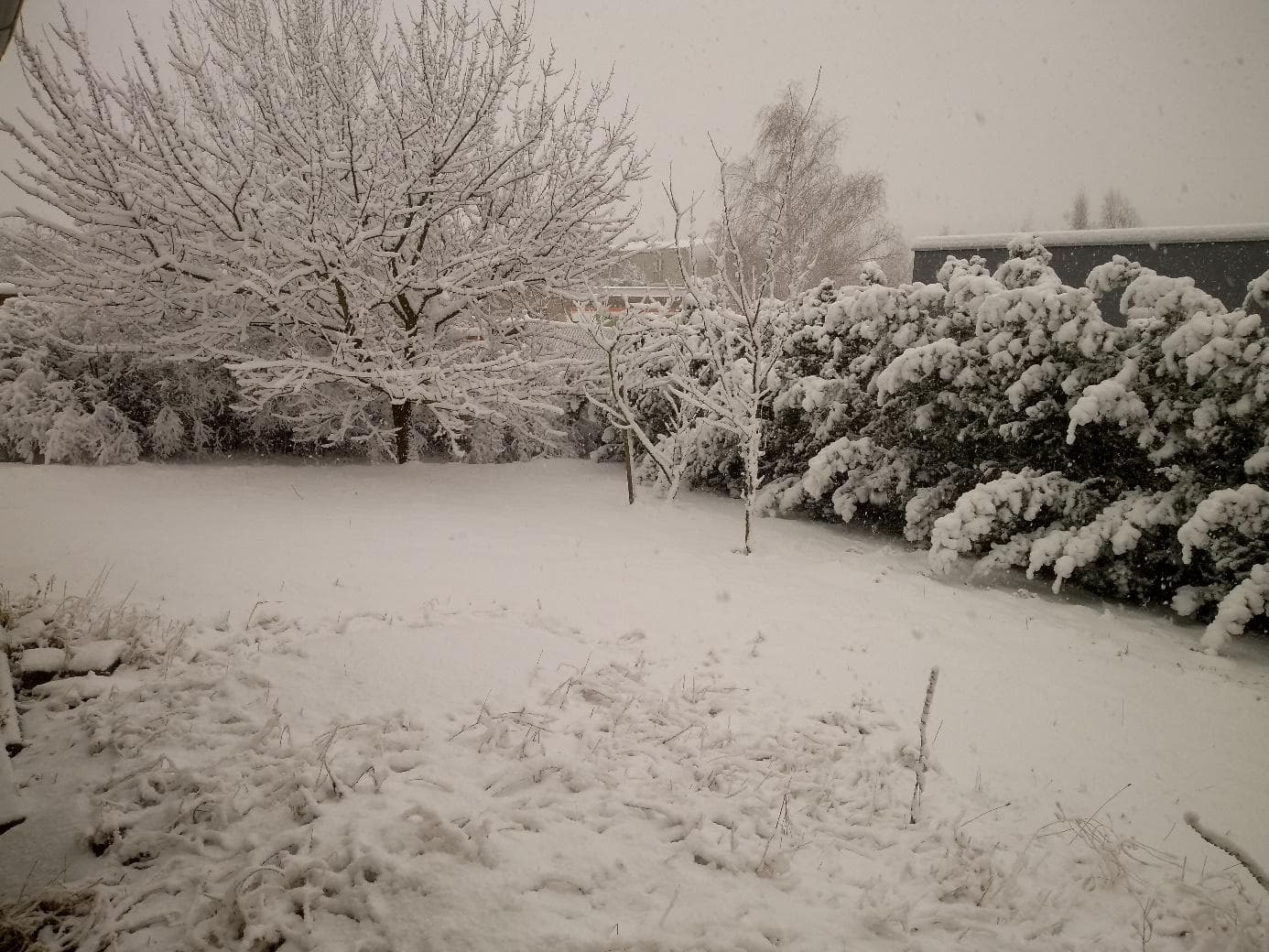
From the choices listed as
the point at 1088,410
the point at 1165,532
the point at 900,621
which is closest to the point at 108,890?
the point at 900,621

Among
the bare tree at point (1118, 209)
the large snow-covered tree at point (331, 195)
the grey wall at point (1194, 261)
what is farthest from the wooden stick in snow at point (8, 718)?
the bare tree at point (1118, 209)

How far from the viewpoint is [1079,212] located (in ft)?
200

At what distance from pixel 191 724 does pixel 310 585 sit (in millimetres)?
1683

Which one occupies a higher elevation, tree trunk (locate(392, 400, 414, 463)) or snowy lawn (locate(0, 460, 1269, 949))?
tree trunk (locate(392, 400, 414, 463))

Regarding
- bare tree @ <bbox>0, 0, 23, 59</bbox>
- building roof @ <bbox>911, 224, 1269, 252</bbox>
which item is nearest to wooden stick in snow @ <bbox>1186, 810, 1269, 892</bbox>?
bare tree @ <bbox>0, 0, 23, 59</bbox>

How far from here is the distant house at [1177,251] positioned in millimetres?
11016

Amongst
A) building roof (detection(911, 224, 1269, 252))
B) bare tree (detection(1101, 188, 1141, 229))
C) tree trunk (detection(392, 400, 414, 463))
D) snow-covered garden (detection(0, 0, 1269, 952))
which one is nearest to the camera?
snow-covered garden (detection(0, 0, 1269, 952))

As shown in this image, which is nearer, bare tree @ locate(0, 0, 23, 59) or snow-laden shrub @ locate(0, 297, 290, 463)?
bare tree @ locate(0, 0, 23, 59)

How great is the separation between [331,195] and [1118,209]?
7488 cm

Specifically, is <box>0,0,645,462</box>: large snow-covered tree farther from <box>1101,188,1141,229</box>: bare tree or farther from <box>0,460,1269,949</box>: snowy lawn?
<box>1101,188,1141,229</box>: bare tree

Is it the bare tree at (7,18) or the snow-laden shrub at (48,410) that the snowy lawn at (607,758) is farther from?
the snow-laden shrub at (48,410)

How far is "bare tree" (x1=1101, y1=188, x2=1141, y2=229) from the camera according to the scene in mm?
58750

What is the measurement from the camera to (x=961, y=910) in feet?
6.96

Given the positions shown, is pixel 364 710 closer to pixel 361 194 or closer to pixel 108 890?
pixel 108 890
